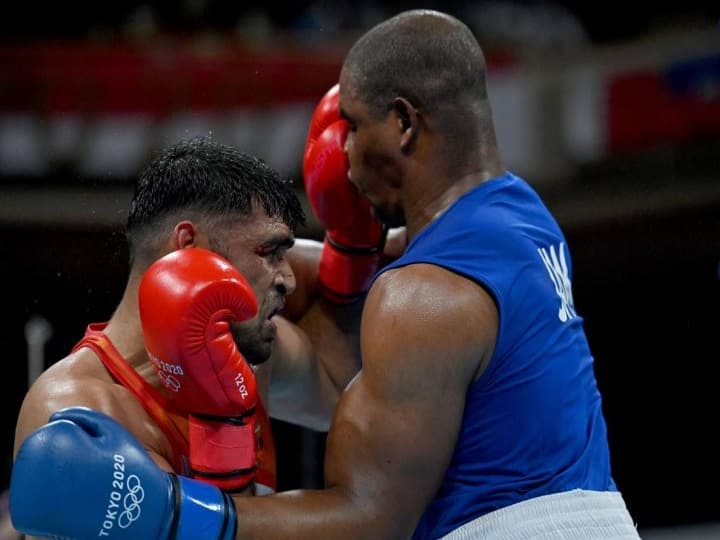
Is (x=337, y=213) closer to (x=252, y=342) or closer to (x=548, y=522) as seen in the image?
(x=252, y=342)

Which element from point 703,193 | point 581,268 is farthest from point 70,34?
point 703,193

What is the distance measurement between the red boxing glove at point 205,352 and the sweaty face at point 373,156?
473 millimetres

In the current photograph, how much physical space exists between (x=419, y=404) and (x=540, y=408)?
0.26 m

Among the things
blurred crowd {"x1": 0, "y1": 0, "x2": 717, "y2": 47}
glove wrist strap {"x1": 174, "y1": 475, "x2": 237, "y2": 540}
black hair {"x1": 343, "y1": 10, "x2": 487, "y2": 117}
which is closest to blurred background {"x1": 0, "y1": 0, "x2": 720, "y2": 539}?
blurred crowd {"x1": 0, "y1": 0, "x2": 717, "y2": 47}

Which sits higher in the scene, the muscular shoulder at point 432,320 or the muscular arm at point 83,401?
the muscular shoulder at point 432,320

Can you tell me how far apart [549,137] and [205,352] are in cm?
480

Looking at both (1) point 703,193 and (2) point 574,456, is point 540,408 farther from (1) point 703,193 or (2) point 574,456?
(1) point 703,193

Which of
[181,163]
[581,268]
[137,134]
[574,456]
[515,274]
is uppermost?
[181,163]

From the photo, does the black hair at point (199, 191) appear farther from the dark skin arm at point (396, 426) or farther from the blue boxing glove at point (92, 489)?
the blue boxing glove at point (92, 489)

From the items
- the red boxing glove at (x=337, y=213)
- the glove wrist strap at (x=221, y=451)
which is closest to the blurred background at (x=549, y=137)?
the red boxing glove at (x=337, y=213)

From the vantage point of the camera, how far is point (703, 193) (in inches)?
270

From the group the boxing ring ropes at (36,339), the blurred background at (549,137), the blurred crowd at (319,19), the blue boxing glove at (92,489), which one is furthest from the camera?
the blurred crowd at (319,19)

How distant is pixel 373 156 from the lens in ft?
8.14

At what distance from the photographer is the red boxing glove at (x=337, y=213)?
2715mm
